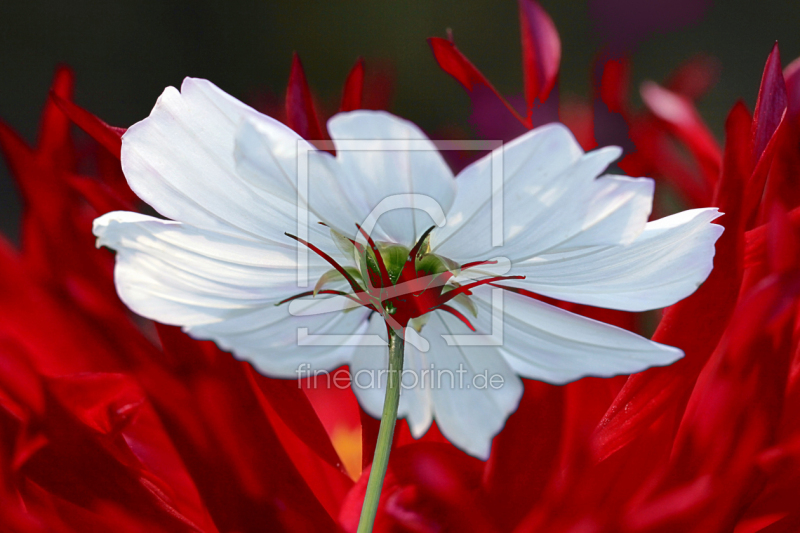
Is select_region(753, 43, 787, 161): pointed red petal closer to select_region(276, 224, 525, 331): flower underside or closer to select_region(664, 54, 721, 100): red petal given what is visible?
select_region(276, 224, 525, 331): flower underside

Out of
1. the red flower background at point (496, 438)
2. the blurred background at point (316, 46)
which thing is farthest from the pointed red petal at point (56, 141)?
the blurred background at point (316, 46)

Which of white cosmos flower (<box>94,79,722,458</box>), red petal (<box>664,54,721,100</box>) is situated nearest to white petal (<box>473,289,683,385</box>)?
white cosmos flower (<box>94,79,722,458</box>)

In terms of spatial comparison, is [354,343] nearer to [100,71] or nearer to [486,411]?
[486,411]

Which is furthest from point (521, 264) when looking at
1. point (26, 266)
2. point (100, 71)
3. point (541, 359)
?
point (100, 71)

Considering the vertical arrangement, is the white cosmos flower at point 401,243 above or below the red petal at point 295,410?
above

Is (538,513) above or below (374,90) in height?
below

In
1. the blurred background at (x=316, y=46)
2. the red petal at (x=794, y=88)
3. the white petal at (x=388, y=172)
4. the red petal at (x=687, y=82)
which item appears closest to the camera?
the white petal at (x=388, y=172)

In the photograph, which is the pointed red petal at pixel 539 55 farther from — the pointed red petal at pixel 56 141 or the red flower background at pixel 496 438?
the pointed red petal at pixel 56 141
